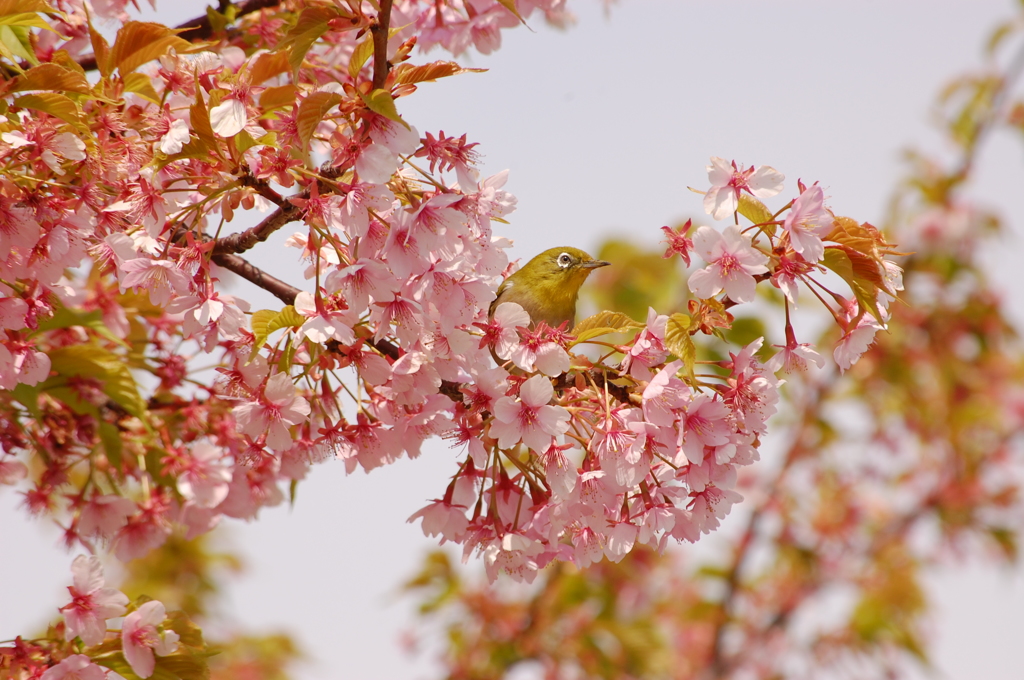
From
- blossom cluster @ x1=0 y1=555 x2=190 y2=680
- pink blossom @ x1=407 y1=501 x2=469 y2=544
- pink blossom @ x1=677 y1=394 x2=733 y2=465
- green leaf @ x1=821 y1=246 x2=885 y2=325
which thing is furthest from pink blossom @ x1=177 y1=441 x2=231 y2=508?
green leaf @ x1=821 y1=246 x2=885 y2=325

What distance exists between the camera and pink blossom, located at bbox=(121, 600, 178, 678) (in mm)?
1932

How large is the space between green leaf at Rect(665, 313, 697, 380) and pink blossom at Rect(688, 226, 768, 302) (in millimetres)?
68

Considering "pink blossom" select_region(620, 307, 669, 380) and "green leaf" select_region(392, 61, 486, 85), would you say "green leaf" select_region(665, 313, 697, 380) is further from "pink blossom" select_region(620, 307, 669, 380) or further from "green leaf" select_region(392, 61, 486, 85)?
"green leaf" select_region(392, 61, 486, 85)

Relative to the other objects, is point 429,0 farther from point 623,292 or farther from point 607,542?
point 623,292

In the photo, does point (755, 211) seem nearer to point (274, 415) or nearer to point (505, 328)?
point (505, 328)

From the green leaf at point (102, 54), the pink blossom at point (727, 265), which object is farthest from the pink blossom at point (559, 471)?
the green leaf at point (102, 54)

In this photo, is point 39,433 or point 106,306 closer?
point 39,433

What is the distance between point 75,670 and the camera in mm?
1831

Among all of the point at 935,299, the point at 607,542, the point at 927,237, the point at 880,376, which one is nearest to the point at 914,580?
the point at 880,376

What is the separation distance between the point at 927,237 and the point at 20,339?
5.73 metres

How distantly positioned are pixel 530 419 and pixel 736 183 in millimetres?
607

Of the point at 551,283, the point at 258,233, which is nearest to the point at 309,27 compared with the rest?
the point at 258,233

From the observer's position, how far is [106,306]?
8.63 ft

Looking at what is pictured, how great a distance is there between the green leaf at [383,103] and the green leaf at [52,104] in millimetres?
648
